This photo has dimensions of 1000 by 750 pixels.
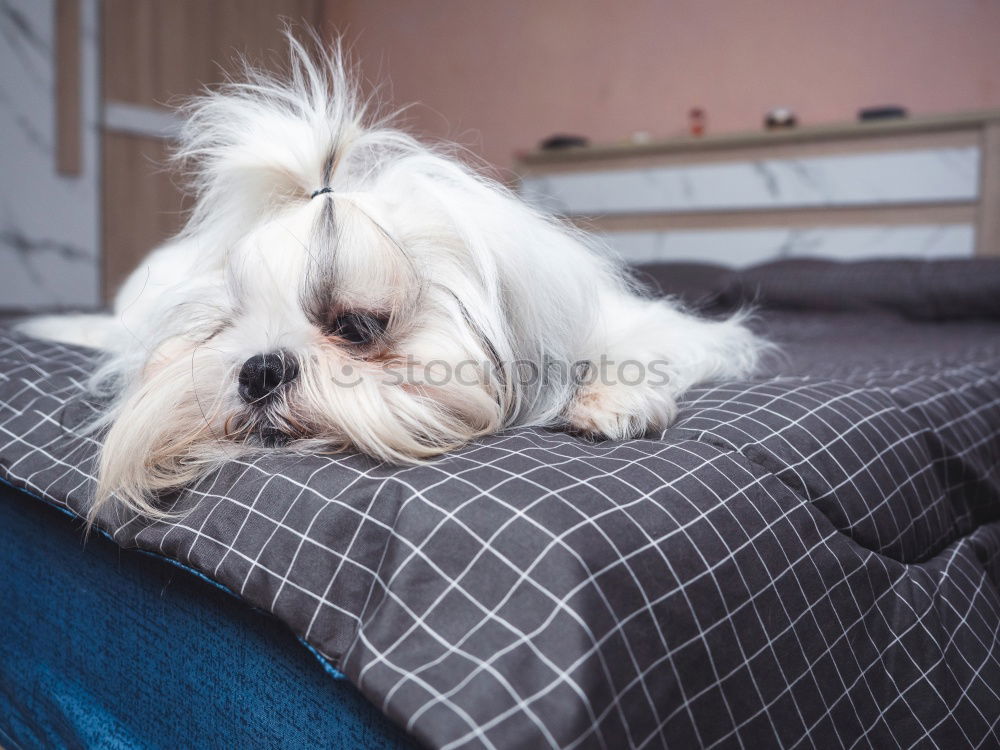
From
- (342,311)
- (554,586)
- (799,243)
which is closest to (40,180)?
(799,243)

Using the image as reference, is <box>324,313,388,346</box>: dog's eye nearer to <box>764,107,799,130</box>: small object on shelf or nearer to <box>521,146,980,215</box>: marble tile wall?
<box>521,146,980,215</box>: marble tile wall

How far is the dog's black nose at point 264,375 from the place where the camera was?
0.89 m

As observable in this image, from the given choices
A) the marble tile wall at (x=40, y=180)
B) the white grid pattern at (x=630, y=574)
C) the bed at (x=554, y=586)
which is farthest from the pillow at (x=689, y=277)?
the marble tile wall at (x=40, y=180)

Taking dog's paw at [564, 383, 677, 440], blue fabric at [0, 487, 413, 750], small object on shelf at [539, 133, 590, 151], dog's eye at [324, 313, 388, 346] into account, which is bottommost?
blue fabric at [0, 487, 413, 750]

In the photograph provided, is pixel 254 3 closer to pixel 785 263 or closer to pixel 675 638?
pixel 785 263

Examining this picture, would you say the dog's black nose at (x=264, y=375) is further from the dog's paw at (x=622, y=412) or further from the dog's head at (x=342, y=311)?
the dog's paw at (x=622, y=412)

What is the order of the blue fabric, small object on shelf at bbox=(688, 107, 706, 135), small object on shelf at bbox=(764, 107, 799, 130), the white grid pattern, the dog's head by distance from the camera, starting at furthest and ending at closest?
small object on shelf at bbox=(688, 107, 706, 135) < small object on shelf at bbox=(764, 107, 799, 130) < the dog's head < the blue fabric < the white grid pattern

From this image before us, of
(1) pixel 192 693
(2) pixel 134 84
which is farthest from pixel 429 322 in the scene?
(2) pixel 134 84

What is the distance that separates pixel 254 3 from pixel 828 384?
219 inches

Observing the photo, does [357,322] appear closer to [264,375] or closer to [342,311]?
[342,311]

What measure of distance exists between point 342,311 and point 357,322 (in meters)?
0.03

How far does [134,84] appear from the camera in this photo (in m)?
4.75

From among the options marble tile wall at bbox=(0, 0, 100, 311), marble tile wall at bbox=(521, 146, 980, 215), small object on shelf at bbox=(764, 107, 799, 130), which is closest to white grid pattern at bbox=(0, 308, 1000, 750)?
marble tile wall at bbox=(521, 146, 980, 215)

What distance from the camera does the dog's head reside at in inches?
33.3
